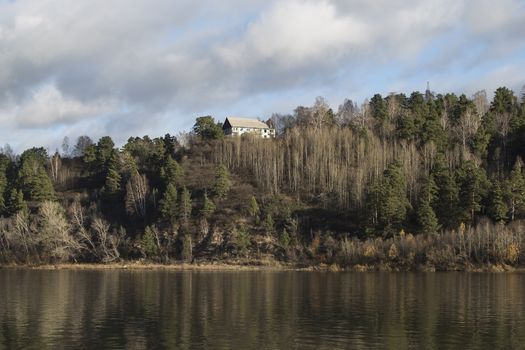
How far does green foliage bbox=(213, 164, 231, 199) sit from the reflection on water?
2794 inches

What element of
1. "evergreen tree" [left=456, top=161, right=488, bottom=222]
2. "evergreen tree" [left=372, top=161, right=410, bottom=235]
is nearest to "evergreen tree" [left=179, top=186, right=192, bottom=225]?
"evergreen tree" [left=372, top=161, right=410, bottom=235]

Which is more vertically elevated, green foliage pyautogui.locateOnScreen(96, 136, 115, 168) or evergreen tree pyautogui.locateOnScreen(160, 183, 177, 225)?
green foliage pyautogui.locateOnScreen(96, 136, 115, 168)

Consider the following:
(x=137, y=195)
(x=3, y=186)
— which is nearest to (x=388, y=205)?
(x=137, y=195)

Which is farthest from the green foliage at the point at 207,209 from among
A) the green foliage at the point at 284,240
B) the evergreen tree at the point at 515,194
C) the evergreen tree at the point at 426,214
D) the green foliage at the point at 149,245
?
the evergreen tree at the point at 515,194

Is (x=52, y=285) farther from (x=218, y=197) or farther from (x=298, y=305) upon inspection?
(x=218, y=197)

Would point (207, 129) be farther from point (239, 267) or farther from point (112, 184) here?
point (239, 267)

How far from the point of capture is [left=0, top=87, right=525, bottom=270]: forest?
127 meters

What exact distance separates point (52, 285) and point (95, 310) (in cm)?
3012

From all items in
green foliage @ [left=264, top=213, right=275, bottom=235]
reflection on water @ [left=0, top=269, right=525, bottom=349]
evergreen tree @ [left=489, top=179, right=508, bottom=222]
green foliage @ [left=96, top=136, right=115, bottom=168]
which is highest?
green foliage @ [left=96, top=136, right=115, bottom=168]

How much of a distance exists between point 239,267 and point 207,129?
7233 cm

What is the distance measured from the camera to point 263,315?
176 ft

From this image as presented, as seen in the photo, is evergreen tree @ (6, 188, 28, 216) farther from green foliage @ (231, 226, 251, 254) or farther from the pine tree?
the pine tree

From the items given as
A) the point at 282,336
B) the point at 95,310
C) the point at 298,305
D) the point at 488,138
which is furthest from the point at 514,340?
the point at 488,138

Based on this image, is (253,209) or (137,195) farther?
(137,195)
